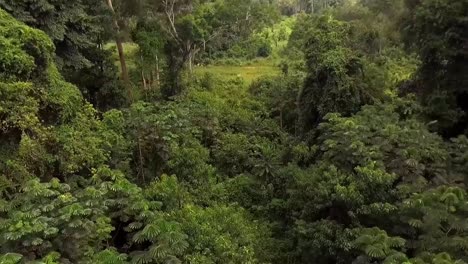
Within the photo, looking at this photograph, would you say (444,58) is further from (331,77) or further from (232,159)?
(232,159)

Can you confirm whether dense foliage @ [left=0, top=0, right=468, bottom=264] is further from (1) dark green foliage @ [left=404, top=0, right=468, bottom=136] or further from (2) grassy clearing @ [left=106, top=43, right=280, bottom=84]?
(2) grassy clearing @ [left=106, top=43, right=280, bottom=84]

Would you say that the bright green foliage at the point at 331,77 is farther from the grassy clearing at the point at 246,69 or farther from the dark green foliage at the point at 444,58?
the grassy clearing at the point at 246,69

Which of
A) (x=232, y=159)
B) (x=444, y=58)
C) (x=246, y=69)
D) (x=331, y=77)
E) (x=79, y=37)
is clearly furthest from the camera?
(x=246, y=69)

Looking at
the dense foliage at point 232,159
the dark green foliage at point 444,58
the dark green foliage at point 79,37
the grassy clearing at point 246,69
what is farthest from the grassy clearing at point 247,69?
the dark green foliage at point 444,58

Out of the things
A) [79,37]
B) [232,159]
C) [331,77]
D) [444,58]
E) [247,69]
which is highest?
[79,37]

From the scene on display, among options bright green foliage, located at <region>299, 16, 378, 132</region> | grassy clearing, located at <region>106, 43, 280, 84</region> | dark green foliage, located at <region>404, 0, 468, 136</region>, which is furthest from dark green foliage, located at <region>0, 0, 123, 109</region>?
grassy clearing, located at <region>106, 43, 280, 84</region>

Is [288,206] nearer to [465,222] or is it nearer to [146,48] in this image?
[465,222]

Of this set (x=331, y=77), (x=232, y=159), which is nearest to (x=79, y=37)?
(x=232, y=159)

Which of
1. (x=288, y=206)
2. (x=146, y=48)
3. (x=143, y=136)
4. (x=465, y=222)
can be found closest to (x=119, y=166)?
(x=143, y=136)
